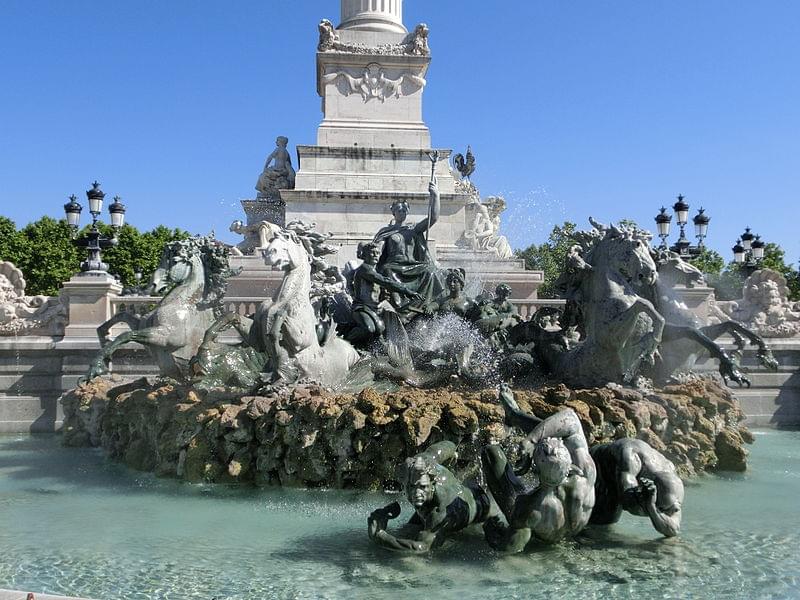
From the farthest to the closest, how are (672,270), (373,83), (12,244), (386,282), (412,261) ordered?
1. (12,244)
2. (373,83)
3. (412,261)
4. (386,282)
5. (672,270)

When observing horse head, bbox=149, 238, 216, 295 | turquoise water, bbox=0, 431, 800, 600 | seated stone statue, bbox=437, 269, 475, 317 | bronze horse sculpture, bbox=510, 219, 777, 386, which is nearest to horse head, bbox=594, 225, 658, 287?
bronze horse sculpture, bbox=510, 219, 777, 386

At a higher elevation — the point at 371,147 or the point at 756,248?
the point at 371,147

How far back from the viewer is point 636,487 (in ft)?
17.4

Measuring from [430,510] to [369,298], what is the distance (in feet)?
19.4

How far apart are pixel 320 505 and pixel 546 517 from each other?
2.54 meters

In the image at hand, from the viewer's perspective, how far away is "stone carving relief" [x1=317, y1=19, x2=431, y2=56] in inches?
790

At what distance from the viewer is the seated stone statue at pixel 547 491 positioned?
4883mm

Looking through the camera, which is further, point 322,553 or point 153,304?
point 153,304

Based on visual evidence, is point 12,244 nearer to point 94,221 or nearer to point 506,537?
point 94,221

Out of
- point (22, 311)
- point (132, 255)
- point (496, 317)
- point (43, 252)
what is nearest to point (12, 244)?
point (43, 252)

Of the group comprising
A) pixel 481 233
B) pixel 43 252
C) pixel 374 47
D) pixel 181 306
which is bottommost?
pixel 181 306

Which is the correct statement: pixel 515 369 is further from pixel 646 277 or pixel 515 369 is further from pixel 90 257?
pixel 90 257

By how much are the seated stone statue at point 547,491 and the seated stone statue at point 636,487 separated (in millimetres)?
359

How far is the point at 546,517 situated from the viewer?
4934 millimetres
